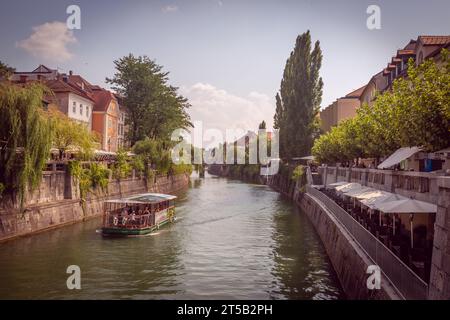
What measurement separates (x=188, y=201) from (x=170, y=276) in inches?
1213

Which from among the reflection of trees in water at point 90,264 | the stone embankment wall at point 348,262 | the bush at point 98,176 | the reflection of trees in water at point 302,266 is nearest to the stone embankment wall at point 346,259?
the stone embankment wall at point 348,262

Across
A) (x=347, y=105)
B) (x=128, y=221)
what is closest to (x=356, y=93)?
(x=347, y=105)

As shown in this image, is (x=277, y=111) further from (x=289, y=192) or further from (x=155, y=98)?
(x=155, y=98)

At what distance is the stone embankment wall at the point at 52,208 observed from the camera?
76.1 ft

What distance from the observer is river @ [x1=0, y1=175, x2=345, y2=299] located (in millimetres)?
15531

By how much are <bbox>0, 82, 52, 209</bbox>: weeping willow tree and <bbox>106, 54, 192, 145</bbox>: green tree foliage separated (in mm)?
32098

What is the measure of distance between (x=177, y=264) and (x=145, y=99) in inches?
1602

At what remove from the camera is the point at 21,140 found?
76.6 ft

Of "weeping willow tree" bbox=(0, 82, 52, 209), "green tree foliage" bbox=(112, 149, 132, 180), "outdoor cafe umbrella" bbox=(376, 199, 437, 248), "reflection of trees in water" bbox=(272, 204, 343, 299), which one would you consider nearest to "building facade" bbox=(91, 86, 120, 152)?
"green tree foliage" bbox=(112, 149, 132, 180)

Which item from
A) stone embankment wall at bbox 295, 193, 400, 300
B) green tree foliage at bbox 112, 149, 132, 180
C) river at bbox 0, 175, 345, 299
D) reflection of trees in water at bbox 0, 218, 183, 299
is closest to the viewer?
stone embankment wall at bbox 295, 193, 400, 300

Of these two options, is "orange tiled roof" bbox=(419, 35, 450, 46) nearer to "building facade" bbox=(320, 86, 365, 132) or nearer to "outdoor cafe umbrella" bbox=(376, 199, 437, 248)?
"outdoor cafe umbrella" bbox=(376, 199, 437, 248)

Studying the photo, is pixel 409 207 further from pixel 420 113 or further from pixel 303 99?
pixel 303 99

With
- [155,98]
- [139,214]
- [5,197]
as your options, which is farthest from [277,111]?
[5,197]

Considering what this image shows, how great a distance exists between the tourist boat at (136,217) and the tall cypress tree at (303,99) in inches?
1323
